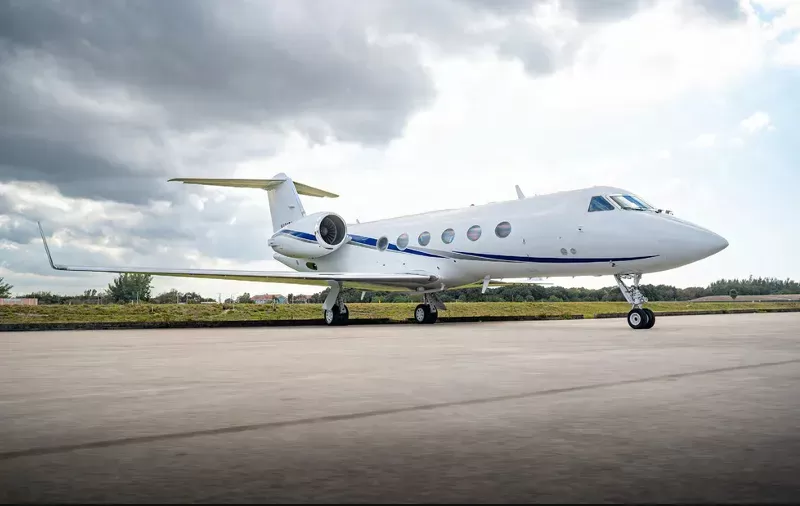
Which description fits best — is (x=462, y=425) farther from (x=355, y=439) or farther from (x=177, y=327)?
(x=177, y=327)

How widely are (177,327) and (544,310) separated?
1642 cm

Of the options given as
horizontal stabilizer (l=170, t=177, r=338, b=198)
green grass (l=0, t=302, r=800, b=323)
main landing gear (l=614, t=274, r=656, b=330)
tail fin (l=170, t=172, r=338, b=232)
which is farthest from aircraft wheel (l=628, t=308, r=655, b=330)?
horizontal stabilizer (l=170, t=177, r=338, b=198)

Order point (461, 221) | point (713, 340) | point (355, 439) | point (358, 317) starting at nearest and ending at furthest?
point (355, 439)
point (713, 340)
point (461, 221)
point (358, 317)

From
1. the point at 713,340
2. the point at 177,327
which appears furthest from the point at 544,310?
the point at 713,340

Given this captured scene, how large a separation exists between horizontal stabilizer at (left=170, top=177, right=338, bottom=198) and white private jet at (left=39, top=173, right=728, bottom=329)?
1.8 inches

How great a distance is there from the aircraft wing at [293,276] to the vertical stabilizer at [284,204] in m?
5.58

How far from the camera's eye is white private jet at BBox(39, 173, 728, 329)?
1795cm

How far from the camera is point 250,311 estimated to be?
97.9 ft

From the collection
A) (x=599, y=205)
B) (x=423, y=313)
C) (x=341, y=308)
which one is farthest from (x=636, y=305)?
(x=341, y=308)

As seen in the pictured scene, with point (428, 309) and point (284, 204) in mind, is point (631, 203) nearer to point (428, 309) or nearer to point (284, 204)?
point (428, 309)

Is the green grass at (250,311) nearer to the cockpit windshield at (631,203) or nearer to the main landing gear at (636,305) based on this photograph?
the main landing gear at (636,305)

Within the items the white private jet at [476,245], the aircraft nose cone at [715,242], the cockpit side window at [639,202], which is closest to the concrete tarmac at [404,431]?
the aircraft nose cone at [715,242]

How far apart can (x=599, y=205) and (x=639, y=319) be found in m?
3.11

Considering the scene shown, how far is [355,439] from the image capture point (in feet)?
14.5
